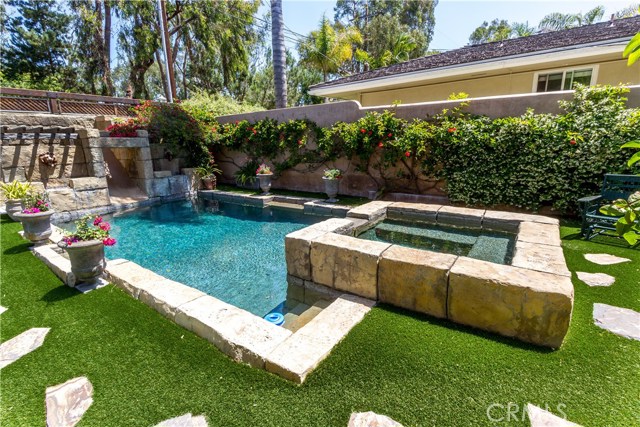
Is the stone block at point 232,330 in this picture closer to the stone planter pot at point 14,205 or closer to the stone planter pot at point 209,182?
the stone planter pot at point 14,205

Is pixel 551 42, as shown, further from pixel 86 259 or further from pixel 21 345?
pixel 21 345

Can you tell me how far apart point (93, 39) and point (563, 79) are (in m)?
24.9

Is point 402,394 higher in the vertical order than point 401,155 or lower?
lower

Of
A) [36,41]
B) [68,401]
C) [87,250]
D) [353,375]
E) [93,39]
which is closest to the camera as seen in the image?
[68,401]

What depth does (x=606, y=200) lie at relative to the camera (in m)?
4.49

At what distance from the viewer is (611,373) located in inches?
77.8

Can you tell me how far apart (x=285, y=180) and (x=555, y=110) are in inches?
294

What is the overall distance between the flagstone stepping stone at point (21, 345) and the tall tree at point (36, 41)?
2486 cm

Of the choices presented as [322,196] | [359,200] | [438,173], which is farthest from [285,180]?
[438,173]

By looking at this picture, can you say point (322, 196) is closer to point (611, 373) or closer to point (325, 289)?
point (325, 289)

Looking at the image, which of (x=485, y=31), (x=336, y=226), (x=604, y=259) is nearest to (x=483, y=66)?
(x=604, y=259)

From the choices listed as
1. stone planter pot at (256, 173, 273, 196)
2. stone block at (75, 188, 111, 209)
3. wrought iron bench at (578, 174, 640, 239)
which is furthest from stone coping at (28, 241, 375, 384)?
stone planter pot at (256, 173, 273, 196)

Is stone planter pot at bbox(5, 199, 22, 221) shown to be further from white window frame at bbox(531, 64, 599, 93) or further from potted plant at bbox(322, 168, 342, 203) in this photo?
white window frame at bbox(531, 64, 599, 93)

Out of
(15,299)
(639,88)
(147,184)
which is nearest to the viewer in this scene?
(15,299)
